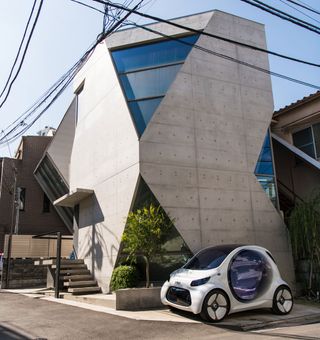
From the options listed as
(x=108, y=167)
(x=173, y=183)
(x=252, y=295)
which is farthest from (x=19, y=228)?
(x=252, y=295)

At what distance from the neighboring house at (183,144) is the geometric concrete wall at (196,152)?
Result: 37 millimetres

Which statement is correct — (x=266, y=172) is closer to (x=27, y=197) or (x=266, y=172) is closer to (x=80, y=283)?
Result: (x=80, y=283)

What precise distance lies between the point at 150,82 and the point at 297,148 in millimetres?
7332

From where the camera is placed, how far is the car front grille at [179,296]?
8.57 meters

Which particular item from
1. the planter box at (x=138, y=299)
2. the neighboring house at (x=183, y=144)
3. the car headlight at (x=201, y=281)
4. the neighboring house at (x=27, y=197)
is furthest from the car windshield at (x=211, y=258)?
the neighboring house at (x=27, y=197)

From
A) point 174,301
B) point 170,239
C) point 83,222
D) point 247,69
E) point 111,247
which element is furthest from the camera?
point 83,222

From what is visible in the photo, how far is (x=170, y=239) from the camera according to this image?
1195 centimetres

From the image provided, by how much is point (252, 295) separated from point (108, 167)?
753 centimetres

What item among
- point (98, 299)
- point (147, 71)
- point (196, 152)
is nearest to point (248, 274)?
point (98, 299)

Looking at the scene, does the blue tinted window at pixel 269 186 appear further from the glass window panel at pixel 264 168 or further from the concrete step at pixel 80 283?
the concrete step at pixel 80 283

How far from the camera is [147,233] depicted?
10945 millimetres

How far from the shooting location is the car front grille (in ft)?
28.1

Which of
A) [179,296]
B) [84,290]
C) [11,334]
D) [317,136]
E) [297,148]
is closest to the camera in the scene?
[11,334]

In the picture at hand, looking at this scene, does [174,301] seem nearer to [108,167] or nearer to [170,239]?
[170,239]
